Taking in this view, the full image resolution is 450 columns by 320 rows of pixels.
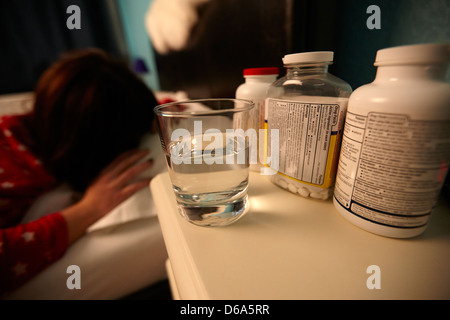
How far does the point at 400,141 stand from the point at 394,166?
0.08ft

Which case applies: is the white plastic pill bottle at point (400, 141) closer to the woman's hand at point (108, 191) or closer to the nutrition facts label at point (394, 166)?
the nutrition facts label at point (394, 166)

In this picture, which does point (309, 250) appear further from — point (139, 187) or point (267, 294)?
point (139, 187)

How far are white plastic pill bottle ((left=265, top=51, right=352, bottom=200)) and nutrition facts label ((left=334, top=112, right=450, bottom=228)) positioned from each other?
27mm

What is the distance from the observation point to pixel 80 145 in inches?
25.2

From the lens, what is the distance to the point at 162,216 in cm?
→ 30

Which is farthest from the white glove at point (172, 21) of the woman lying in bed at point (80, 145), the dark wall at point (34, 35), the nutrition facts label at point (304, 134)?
the dark wall at point (34, 35)

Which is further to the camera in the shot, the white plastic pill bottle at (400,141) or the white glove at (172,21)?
the white glove at (172,21)

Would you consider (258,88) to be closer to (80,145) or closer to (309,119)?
(309,119)

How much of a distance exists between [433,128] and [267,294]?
0.65 feet

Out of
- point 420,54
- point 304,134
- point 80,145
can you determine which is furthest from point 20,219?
point 420,54

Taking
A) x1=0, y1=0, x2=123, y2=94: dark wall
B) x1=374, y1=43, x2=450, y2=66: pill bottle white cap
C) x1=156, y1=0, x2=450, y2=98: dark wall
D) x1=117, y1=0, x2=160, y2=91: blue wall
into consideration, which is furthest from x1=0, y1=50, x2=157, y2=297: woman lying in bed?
x1=0, y1=0, x2=123, y2=94: dark wall

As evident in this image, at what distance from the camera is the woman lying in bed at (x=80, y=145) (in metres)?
0.61

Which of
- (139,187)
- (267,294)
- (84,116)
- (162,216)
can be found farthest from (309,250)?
(84,116)

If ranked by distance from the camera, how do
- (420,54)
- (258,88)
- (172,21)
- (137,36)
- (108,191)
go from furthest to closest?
(137,36) → (172,21) → (108,191) → (258,88) → (420,54)
